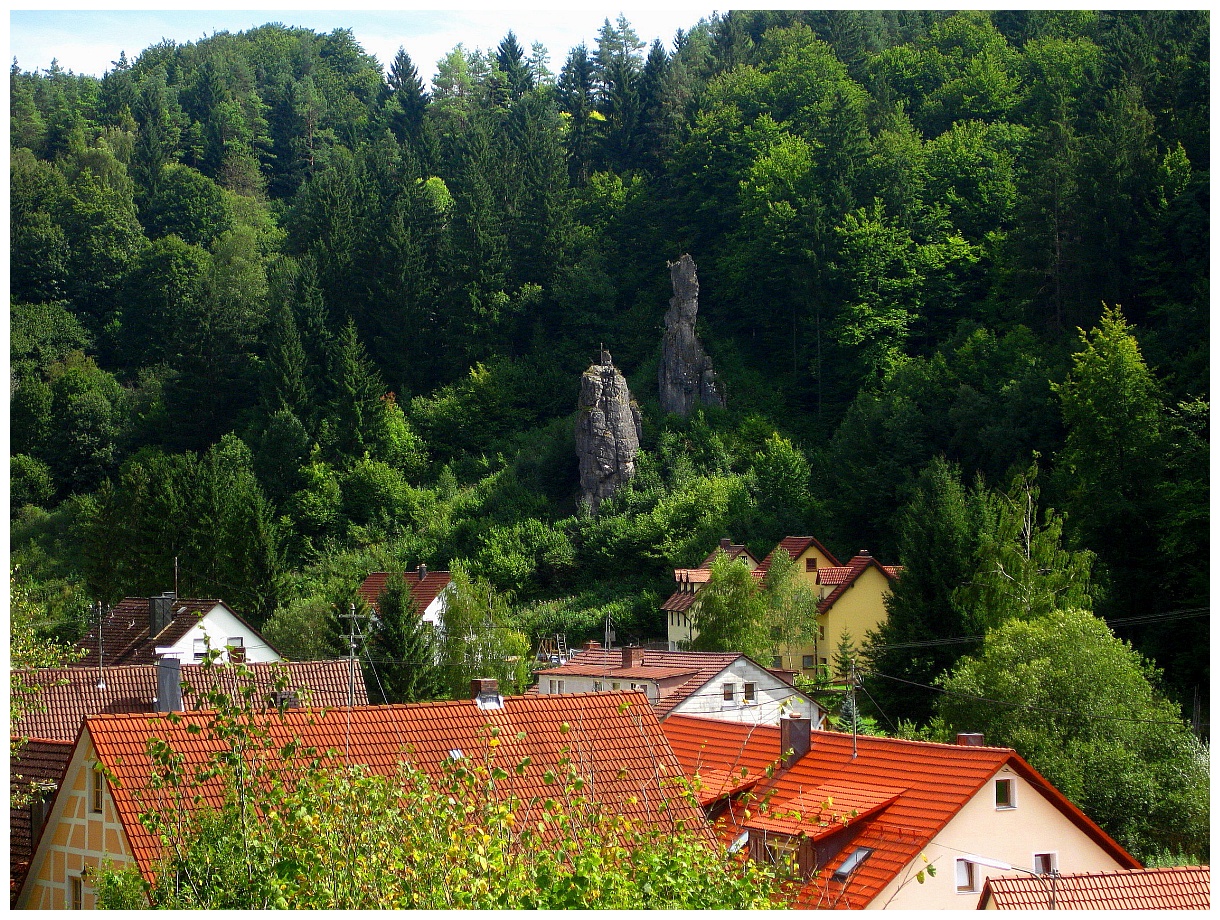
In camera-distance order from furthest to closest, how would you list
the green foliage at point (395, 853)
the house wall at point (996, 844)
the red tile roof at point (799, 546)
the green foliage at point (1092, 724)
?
1. the red tile roof at point (799, 546)
2. the green foliage at point (1092, 724)
3. the house wall at point (996, 844)
4. the green foliage at point (395, 853)

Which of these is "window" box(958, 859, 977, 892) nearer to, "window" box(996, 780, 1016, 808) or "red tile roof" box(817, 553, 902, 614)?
"window" box(996, 780, 1016, 808)

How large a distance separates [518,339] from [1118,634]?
40016mm

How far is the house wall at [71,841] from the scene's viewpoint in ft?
53.1

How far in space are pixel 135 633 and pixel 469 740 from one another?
26963 mm

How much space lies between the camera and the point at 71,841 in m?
17.0

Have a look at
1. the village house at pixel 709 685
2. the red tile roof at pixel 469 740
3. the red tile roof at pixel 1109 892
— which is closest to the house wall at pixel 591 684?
the village house at pixel 709 685

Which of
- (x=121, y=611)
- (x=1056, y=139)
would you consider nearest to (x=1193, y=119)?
(x=1056, y=139)

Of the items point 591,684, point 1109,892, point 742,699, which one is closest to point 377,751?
point 1109,892

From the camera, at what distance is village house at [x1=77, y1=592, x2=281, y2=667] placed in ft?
131

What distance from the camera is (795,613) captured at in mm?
48938

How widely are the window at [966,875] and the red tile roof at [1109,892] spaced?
11.7 ft

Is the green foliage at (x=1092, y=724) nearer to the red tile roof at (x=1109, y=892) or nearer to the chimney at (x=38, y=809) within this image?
the red tile roof at (x=1109, y=892)

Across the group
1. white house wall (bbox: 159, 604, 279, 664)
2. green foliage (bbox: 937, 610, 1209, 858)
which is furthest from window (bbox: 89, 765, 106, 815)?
white house wall (bbox: 159, 604, 279, 664)

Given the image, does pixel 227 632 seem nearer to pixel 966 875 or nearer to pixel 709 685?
pixel 709 685
